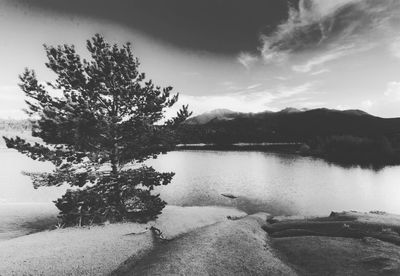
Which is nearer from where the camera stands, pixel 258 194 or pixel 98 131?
pixel 98 131

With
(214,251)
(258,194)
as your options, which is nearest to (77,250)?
(214,251)

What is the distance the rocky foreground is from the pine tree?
7.79ft

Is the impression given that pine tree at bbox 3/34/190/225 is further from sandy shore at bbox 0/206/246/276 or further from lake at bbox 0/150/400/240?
lake at bbox 0/150/400/240

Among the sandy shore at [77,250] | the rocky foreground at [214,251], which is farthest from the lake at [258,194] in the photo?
the rocky foreground at [214,251]

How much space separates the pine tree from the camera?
1830 centimetres

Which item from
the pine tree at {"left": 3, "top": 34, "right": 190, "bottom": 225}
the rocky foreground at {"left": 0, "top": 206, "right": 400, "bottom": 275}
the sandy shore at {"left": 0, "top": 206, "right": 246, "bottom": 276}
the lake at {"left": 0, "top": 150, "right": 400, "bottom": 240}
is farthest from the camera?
the lake at {"left": 0, "top": 150, "right": 400, "bottom": 240}

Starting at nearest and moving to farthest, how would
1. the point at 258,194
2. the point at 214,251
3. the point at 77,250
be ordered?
the point at 214,251, the point at 77,250, the point at 258,194

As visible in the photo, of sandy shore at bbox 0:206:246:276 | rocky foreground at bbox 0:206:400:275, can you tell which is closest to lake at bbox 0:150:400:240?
sandy shore at bbox 0:206:246:276

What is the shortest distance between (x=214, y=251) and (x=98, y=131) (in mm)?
11994

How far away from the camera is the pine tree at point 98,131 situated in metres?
18.3

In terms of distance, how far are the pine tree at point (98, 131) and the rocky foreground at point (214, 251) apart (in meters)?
2.37

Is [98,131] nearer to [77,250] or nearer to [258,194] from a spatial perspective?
[77,250]

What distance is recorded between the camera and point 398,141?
124m

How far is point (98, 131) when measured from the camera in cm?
1927
